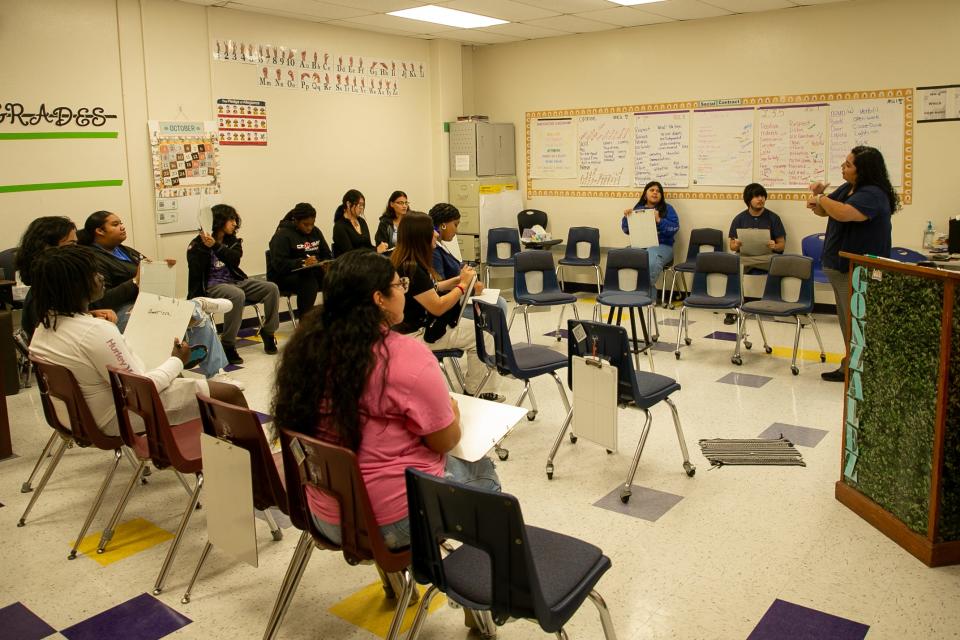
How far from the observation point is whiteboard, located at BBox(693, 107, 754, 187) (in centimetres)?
813

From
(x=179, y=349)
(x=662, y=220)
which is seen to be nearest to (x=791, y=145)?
(x=662, y=220)

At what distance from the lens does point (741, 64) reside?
8.05m

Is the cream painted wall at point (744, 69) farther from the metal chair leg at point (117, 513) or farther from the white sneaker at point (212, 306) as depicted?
the metal chair leg at point (117, 513)

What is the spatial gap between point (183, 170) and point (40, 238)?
2.56 meters

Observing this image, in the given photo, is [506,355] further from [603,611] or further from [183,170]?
[183,170]

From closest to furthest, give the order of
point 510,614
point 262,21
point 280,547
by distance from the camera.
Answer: point 510,614, point 280,547, point 262,21

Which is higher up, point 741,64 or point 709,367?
point 741,64

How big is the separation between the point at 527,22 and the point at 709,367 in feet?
13.6

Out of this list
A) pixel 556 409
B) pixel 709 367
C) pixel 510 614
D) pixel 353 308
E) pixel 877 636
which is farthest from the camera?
pixel 709 367

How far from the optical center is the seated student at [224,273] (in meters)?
6.62

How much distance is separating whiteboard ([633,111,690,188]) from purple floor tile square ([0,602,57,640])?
723 cm

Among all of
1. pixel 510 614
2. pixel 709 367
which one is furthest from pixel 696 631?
pixel 709 367

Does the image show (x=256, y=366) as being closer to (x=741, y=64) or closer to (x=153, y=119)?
(x=153, y=119)

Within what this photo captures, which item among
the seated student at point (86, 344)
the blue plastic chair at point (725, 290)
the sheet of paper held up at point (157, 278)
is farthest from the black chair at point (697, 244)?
the seated student at point (86, 344)
